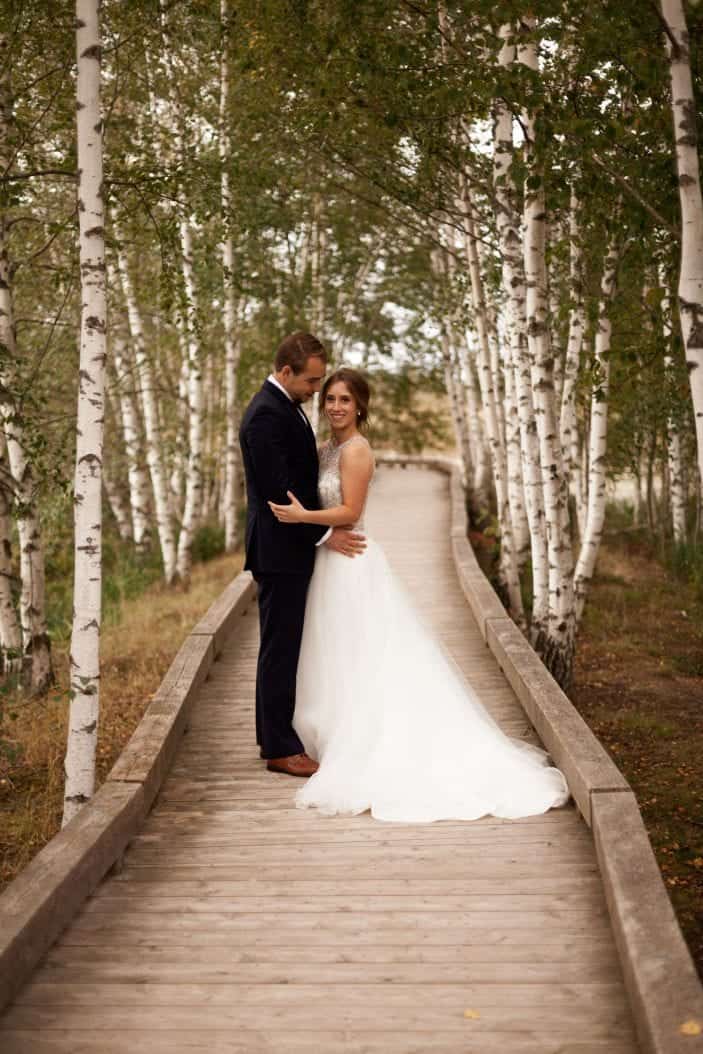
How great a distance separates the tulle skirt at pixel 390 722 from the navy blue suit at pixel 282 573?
108mm

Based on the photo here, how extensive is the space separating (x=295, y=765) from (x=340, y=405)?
2.15 m

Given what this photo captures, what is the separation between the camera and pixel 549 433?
28.7 feet

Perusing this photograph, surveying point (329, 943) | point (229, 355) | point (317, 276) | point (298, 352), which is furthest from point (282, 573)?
point (317, 276)

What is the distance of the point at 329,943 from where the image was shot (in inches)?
158

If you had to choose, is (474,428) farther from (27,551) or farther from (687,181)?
(687,181)

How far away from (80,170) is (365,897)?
4464 millimetres

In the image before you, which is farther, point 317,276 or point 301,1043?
point 317,276

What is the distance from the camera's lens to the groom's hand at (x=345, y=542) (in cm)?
617

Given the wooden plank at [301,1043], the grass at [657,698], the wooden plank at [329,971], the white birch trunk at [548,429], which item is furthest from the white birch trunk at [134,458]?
the wooden plank at [301,1043]

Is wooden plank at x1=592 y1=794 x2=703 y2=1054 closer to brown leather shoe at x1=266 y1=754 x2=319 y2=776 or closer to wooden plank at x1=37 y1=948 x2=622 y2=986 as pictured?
wooden plank at x1=37 y1=948 x2=622 y2=986

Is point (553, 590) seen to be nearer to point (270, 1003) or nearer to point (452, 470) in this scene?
point (270, 1003)

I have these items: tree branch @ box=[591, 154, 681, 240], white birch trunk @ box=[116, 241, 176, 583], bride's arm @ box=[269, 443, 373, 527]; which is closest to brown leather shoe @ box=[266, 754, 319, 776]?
bride's arm @ box=[269, 443, 373, 527]

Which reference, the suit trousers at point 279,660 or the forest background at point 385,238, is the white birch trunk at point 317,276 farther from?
the suit trousers at point 279,660

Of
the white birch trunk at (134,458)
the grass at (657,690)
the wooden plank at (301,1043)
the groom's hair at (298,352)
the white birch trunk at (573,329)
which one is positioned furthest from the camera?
the white birch trunk at (134,458)
